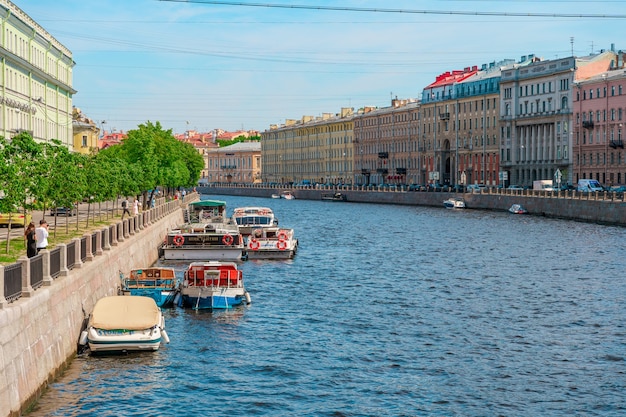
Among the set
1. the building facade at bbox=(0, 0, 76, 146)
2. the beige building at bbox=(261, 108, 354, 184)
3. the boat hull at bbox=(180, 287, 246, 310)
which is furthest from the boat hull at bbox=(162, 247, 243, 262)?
the beige building at bbox=(261, 108, 354, 184)

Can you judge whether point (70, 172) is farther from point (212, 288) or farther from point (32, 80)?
point (32, 80)

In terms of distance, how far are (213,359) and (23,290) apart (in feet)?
21.7

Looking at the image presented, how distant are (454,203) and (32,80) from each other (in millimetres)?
47928

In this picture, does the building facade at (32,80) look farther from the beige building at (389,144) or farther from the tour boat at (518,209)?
the beige building at (389,144)

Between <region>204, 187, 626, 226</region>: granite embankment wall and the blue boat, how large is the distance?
45.9 meters

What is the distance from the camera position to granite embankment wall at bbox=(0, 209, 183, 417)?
17.0 m

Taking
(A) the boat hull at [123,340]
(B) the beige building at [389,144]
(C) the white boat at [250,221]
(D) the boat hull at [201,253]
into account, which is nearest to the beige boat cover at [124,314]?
(A) the boat hull at [123,340]

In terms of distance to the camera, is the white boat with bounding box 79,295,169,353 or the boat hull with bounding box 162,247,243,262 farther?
the boat hull with bounding box 162,247,243,262

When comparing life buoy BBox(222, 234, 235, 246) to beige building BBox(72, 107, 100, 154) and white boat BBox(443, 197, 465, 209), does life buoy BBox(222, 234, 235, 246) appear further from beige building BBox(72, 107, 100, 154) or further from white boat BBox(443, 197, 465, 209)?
beige building BBox(72, 107, 100, 154)

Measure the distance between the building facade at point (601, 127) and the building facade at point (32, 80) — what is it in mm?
51914

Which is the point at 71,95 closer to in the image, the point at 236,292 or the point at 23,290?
the point at 236,292

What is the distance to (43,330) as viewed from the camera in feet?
65.3

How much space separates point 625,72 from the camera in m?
106

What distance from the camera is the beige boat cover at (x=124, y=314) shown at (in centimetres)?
2398
